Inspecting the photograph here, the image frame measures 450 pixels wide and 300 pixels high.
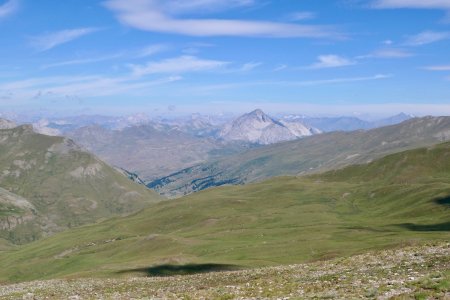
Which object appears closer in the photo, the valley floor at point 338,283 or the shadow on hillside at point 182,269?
the valley floor at point 338,283

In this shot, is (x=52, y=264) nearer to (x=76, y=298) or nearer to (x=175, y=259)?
(x=175, y=259)

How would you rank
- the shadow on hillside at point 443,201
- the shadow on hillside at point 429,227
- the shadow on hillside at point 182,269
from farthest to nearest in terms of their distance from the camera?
the shadow on hillside at point 443,201 < the shadow on hillside at point 429,227 < the shadow on hillside at point 182,269

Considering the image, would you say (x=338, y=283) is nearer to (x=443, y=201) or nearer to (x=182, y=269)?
(x=182, y=269)

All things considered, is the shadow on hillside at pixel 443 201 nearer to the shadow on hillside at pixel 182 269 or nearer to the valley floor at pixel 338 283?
the shadow on hillside at pixel 182 269

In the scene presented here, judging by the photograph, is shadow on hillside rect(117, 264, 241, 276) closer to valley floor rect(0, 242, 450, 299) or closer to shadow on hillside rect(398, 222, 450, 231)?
valley floor rect(0, 242, 450, 299)

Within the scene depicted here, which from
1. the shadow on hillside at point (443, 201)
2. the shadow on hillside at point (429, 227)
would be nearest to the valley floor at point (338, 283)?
the shadow on hillside at point (429, 227)

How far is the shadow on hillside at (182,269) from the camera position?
273ft

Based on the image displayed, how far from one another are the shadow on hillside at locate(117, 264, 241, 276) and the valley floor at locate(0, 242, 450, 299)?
86.4 ft

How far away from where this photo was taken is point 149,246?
141 m

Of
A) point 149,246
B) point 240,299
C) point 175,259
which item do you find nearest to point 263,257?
point 175,259

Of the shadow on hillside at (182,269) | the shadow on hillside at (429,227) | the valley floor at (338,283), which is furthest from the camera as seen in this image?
the shadow on hillside at (429,227)

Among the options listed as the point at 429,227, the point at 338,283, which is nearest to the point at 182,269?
the point at 338,283

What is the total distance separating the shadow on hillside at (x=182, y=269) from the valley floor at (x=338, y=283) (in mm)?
26329

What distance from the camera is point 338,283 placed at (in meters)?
35.5
